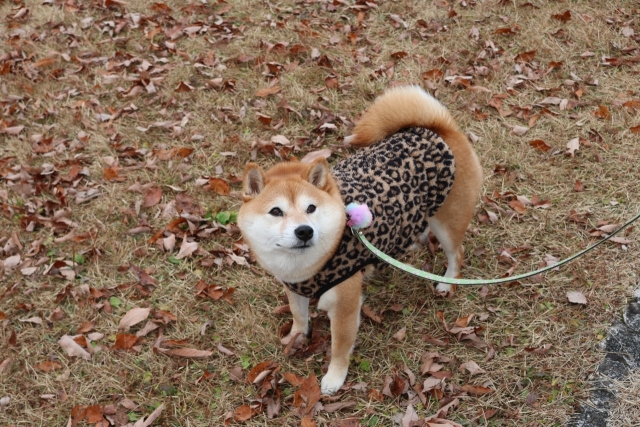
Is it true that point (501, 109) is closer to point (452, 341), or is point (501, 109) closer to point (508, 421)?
point (452, 341)

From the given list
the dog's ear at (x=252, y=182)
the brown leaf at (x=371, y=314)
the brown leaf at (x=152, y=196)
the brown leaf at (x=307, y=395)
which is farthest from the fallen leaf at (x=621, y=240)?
the brown leaf at (x=152, y=196)

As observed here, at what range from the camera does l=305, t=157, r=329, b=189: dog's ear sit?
250 cm

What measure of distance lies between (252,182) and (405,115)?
3.42ft

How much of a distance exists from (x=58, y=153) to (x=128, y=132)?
61cm

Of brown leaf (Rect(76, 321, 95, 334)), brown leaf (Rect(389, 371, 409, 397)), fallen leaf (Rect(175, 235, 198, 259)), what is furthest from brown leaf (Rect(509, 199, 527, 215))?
brown leaf (Rect(76, 321, 95, 334))

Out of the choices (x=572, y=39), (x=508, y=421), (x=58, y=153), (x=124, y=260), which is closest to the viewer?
(x=508, y=421)

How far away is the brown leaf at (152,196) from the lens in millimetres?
4066

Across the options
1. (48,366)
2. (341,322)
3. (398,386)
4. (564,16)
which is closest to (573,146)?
(564,16)

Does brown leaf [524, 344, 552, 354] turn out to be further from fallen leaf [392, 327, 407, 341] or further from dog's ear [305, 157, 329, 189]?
dog's ear [305, 157, 329, 189]

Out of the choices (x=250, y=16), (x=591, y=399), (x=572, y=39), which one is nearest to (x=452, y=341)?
(x=591, y=399)

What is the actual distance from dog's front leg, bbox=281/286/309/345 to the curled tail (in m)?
1.07

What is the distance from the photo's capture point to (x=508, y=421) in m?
2.72

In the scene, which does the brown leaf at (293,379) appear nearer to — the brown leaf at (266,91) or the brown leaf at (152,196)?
the brown leaf at (152,196)

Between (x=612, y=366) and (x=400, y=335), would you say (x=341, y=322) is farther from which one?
(x=612, y=366)
